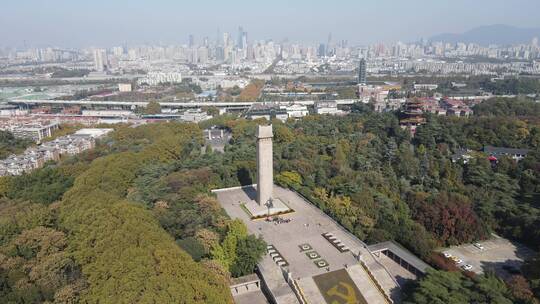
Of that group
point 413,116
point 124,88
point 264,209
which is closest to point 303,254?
point 264,209

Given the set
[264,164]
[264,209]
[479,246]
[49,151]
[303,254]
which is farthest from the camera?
[49,151]

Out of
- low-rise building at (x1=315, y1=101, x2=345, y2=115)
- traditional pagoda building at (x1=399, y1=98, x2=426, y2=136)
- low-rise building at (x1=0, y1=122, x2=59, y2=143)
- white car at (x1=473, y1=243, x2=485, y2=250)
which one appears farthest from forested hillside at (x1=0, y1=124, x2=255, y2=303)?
low-rise building at (x1=315, y1=101, x2=345, y2=115)

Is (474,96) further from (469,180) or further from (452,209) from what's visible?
(452,209)

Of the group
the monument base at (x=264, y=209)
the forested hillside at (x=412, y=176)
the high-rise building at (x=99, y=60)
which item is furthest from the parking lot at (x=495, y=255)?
the high-rise building at (x=99, y=60)

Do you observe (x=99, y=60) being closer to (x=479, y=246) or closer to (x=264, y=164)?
(x=264, y=164)

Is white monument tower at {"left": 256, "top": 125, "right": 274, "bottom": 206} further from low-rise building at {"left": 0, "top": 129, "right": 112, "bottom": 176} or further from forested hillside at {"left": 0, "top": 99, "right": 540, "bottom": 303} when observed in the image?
low-rise building at {"left": 0, "top": 129, "right": 112, "bottom": 176}

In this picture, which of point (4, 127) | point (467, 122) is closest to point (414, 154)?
point (467, 122)

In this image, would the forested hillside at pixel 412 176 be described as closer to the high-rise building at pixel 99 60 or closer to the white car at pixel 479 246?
the white car at pixel 479 246
